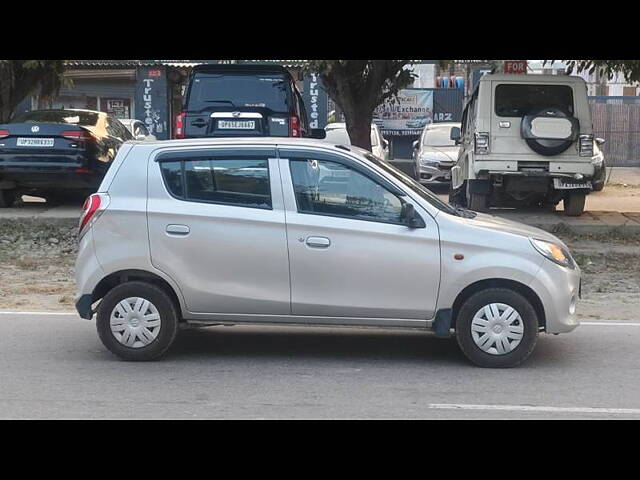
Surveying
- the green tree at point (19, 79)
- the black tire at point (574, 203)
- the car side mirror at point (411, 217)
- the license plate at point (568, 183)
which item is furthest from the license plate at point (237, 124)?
the car side mirror at point (411, 217)

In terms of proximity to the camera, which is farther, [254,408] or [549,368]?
[549,368]

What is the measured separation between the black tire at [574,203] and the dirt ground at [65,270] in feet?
4.06

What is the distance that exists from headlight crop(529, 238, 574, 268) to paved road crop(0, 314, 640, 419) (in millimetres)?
851

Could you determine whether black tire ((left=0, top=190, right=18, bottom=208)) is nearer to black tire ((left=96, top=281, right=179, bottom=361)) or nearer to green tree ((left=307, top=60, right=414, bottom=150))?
green tree ((left=307, top=60, right=414, bottom=150))

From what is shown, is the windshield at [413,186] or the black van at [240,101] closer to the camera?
the windshield at [413,186]

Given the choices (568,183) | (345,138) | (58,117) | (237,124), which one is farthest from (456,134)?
(58,117)

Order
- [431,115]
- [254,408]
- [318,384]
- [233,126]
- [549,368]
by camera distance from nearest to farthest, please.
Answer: [254,408] < [318,384] < [549,368] < [233,126] < [431,115]

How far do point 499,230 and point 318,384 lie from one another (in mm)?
1849

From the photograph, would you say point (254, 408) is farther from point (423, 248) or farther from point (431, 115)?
point (431, 115)

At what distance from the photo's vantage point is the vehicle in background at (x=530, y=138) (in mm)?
13578

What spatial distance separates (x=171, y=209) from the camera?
7.12 meters

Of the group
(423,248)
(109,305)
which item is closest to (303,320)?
(423,248)

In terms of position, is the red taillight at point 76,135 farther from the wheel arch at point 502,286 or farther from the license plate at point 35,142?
the wheel arch at point 502,286

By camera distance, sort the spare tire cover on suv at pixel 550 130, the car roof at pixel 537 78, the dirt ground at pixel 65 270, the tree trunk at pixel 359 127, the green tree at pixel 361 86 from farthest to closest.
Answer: the tree trunk at pixel 359 127 < the green tree at pixel 361 86 < the car roof at pixel 537 78 < the spare tire cover on suv at pixel 550 130 < the dirt ground at pixel 65 270
